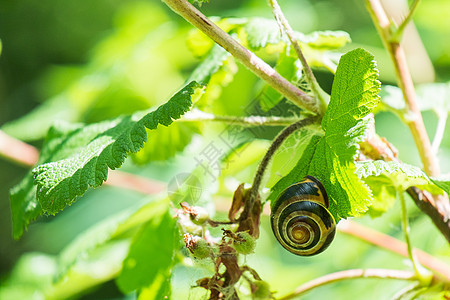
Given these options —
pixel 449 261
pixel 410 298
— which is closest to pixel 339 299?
pixel 449 261

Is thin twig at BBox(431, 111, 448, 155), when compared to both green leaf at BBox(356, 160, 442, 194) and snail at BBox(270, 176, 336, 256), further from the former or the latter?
snail at BBox(270, 176, 336, 256)

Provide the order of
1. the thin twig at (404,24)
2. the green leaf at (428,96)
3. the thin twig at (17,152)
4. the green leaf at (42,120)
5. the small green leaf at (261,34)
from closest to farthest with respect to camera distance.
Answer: the thin twig at (404,24)
the small green leaf at (261,34)
the green leaf at (428,96)
the thin twig at (17,152)
the green leaf at (42,120)

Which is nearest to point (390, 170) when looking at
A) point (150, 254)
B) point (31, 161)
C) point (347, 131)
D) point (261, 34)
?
point (347, 131)

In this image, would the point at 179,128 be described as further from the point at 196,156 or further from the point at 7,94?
the point at 7,94

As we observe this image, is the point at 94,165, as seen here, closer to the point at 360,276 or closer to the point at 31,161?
the point at 360,276

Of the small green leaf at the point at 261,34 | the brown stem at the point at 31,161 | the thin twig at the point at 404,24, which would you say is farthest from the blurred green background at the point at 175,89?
the thin twig at the point at 404,24

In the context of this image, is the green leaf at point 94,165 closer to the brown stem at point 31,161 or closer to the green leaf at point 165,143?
the green leaf at point 165,143

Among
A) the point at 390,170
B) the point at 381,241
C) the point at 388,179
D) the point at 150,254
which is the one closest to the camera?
the point at 390,170
